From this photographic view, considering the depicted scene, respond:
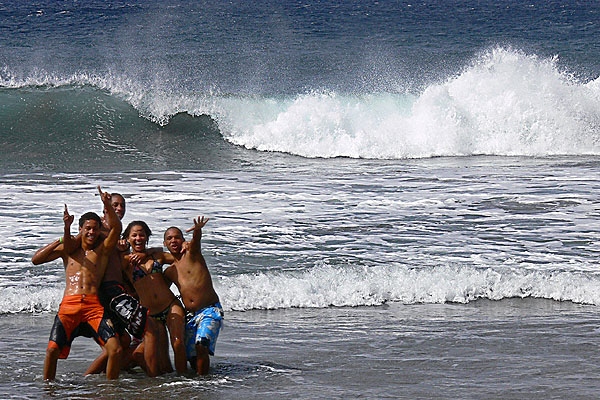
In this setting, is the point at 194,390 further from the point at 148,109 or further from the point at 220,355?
the point at 148,109

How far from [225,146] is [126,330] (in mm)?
12574

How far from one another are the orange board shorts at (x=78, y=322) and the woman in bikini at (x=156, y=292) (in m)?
0.29

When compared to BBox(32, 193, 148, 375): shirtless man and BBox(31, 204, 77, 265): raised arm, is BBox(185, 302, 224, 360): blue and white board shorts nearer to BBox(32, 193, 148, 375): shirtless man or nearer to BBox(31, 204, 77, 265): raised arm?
BBox(32, 193, 148, 375): shirtless man

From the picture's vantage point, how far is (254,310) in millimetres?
7492

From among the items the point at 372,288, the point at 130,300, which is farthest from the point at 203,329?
the point at 372,288

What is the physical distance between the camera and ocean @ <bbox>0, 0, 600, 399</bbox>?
Result: 230 inches

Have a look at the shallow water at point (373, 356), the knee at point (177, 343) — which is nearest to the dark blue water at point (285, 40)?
the shallow water at point (373, 356)

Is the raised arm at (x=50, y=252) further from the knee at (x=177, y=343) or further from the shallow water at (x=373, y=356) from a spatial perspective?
the knee at (x=177, y=343)

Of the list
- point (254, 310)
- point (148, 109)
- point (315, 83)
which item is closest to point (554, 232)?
point (254, 310)

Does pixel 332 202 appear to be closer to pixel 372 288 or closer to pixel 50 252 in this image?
pixel 372 288

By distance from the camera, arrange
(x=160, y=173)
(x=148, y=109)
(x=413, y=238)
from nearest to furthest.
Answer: (x=413, y=238) < (x=160, y=173) < (x=148, y=109)

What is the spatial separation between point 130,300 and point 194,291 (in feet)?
1.26

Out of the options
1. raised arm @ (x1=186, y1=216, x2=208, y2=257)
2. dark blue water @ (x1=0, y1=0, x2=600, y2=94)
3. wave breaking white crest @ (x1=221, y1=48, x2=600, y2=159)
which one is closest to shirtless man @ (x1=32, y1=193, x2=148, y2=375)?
raised arm @ (x1=186, y1=216, x2=208, y2=257)

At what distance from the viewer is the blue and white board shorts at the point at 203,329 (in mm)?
5512
